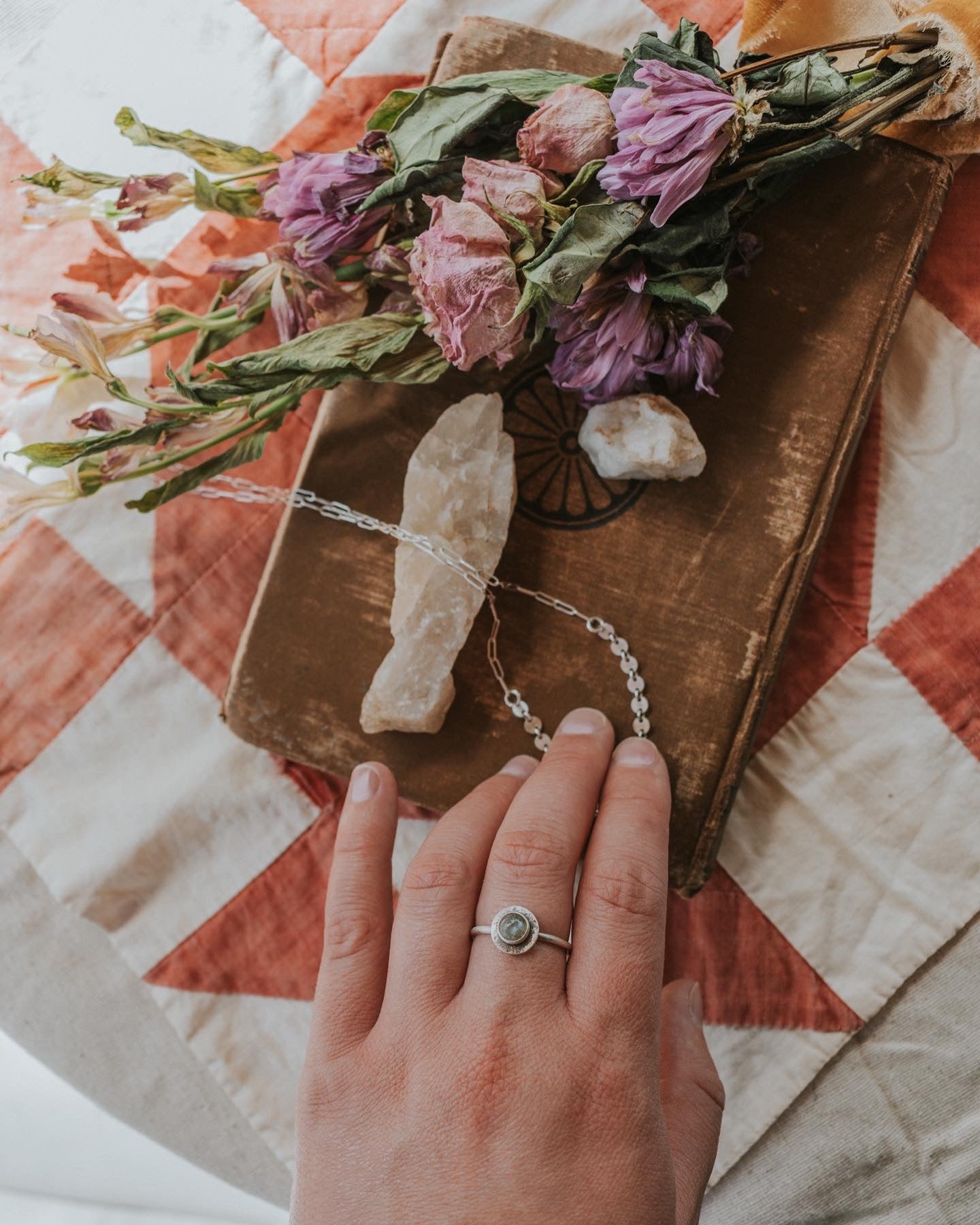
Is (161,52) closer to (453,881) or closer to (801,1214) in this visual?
(453,881)

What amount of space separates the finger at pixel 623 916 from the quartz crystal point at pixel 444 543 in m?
Result: 0.17

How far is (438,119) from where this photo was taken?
0.62 m

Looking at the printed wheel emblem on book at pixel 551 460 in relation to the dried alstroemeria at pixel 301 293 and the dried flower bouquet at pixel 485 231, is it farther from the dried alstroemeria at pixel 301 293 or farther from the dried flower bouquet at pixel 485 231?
the dried alstroemeria at pixel 301 293

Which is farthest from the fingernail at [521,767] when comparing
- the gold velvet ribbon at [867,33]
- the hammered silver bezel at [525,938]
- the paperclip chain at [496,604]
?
the gold velvet ribbon at [867,33]

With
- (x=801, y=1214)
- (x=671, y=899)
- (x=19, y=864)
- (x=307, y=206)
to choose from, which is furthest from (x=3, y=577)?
(x=801, y=1214)

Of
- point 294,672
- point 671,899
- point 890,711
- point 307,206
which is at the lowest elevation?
point 671,899

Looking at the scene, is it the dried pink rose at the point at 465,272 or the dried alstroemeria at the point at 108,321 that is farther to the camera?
the dried alstroemeria at the point at 108,321

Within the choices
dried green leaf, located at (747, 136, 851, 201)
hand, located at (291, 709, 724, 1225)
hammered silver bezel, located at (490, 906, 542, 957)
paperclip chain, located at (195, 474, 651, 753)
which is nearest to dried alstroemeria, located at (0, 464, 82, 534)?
paperclip chain, located at (195, 474, 651, 753)

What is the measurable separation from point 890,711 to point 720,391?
0.32m

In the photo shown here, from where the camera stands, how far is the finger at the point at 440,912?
1.98 ft

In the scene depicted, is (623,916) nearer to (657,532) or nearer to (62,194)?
(657,532)

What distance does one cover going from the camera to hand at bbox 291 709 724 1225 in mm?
558

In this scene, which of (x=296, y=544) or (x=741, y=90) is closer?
(x=741, y=90)

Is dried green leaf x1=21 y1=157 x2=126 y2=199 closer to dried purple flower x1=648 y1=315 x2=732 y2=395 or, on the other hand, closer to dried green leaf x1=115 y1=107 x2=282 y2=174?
dried green leaf x1=115 y1=107 x2=282 y2=174
